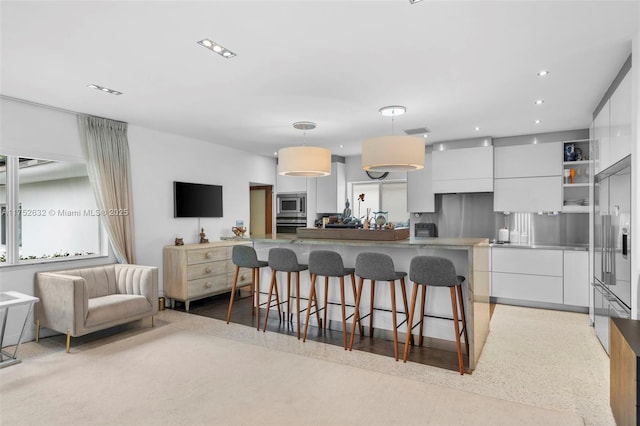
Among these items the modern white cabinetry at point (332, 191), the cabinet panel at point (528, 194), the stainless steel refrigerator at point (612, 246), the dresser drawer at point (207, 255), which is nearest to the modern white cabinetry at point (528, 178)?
the cabinet panel at point (528, 194)

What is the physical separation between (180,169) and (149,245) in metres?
1.23

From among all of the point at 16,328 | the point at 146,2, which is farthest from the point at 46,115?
the point at 146,2

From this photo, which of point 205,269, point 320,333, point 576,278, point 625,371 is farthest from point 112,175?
point 576,278

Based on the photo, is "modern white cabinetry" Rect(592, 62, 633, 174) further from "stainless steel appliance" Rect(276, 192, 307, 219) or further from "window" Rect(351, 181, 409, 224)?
"stainless steel appliance" Rect(276, 192, 307, 219)

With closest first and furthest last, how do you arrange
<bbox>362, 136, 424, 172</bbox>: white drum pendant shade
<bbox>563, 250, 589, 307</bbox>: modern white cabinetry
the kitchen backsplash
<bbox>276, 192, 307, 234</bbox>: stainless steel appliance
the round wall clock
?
1. <bbox>362, 136, 424, 172</bbox>: white drum pendant shade
2. <bbox>563, 250, 589, 307</bbox>: modern white cabinetry
3. the kitchen backsplash
4. the round wall clock
5. <bbox>276, 192, 307, 234</bbox>: stainless steel appliance

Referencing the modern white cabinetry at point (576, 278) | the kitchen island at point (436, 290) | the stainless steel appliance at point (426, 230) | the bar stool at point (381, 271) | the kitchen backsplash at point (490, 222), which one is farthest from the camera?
the stainless steel appliance at point (426, 230)

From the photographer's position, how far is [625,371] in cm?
215

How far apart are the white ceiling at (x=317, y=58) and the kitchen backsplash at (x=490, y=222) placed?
1643 mm

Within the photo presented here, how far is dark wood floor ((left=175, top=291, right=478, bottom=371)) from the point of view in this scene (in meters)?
3.57

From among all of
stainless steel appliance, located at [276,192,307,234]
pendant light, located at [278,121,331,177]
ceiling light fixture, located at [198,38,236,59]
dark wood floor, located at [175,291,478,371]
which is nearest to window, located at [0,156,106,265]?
dark wood floor, located at [175,291,478,371]

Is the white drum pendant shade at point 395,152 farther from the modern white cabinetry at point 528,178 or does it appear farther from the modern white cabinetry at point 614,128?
the modern white cabinetry at point 528,178

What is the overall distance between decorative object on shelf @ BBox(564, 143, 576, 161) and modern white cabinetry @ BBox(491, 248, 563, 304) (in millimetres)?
1361

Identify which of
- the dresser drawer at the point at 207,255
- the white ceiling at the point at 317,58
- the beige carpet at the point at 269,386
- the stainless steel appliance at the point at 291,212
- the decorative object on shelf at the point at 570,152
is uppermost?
the white ceiling at the point at 317,58

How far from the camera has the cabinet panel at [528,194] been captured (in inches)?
220
